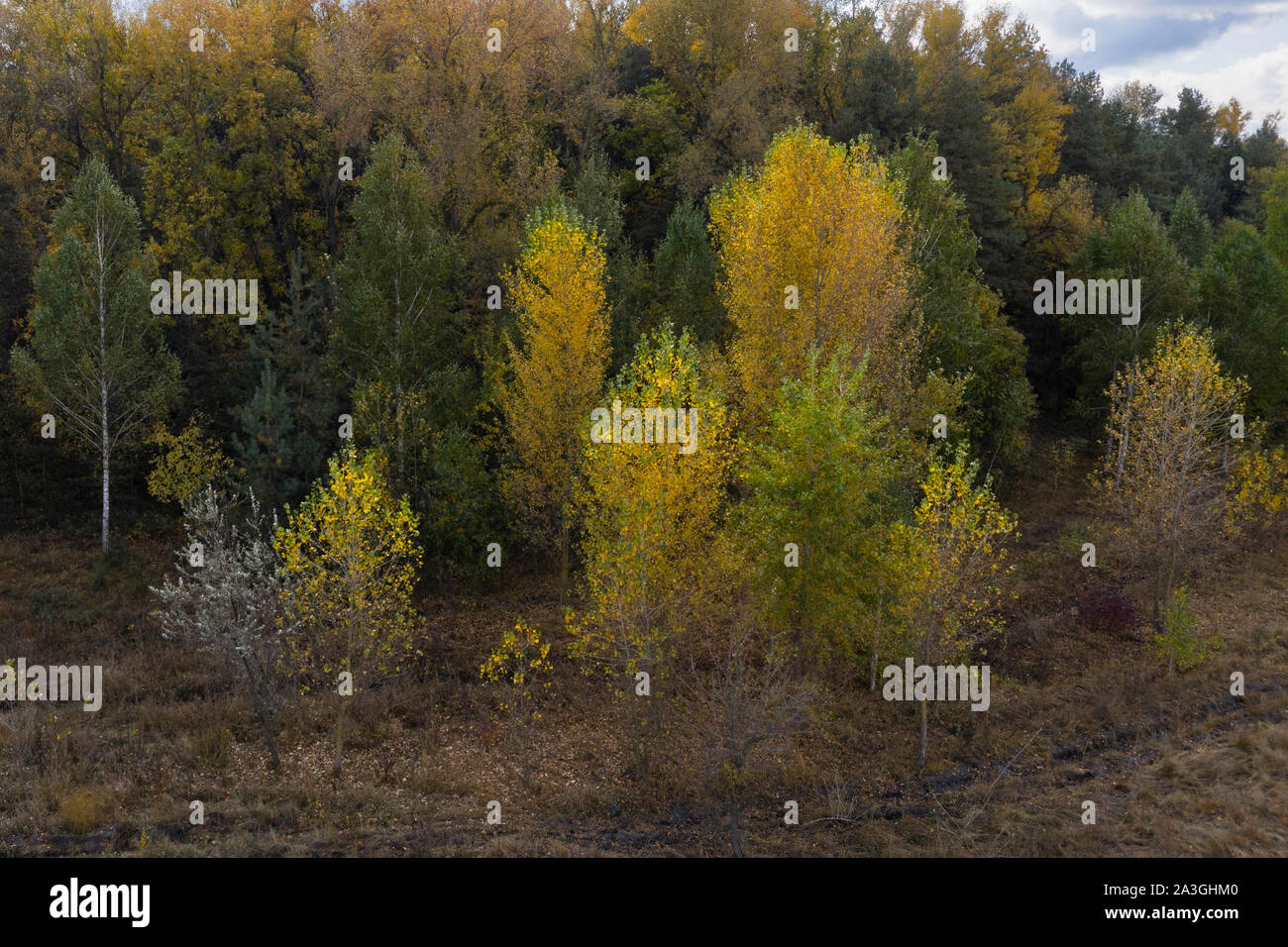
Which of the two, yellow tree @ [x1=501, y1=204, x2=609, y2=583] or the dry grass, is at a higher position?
yellow tree @ [x1=501, y1=204, x2=609, y2=583]

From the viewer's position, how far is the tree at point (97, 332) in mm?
31938

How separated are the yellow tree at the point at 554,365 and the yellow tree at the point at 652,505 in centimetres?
683

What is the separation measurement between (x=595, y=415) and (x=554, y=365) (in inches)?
182

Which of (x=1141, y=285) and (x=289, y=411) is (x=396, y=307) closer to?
(x=289, y=411)

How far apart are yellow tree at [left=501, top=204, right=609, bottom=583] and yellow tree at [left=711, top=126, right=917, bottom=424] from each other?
5057 millimetres

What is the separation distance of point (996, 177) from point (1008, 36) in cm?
1606

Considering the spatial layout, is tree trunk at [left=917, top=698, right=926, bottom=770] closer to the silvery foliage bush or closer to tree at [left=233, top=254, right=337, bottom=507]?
the silvery foliage bush

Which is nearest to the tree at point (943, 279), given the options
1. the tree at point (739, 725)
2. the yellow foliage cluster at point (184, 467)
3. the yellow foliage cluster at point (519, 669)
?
the tree at point (739, 725)

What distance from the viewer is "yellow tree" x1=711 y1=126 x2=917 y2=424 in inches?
1081

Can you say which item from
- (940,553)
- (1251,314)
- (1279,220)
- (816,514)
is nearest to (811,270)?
(816,514)

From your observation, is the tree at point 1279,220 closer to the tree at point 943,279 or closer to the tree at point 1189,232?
the tree at point 1189,232

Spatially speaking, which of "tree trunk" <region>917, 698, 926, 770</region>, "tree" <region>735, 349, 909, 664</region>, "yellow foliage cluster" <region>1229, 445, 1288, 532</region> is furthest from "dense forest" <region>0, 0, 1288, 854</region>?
"tree trunk" <region>917, 698, 926, 770</region>

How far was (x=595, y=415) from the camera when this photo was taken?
2469cm

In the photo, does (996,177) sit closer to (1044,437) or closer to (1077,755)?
(1044,437)
